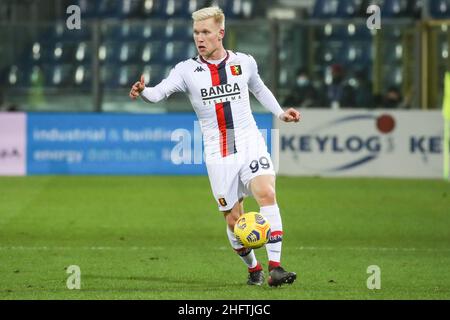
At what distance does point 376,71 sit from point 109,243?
1019 centimetres

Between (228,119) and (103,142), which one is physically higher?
(228,119)

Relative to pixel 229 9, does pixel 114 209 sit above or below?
below

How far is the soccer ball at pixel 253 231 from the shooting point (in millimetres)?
9250

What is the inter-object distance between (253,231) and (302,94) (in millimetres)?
12595

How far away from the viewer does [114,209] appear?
16.2m

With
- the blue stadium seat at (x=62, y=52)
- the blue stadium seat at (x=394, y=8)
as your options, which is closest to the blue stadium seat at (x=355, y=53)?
the blue stadium seat at (x=394, y=8)

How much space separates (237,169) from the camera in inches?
377

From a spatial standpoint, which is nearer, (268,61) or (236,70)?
(236,70)

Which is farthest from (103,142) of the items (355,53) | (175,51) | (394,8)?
(394,8)

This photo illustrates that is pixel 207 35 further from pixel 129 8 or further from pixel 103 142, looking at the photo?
pixel 129 8

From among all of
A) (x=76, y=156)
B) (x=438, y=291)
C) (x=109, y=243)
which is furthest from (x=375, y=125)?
(x=438, y=291)

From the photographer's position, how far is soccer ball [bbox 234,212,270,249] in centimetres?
925

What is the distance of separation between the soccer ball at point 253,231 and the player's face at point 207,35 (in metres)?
1.37
